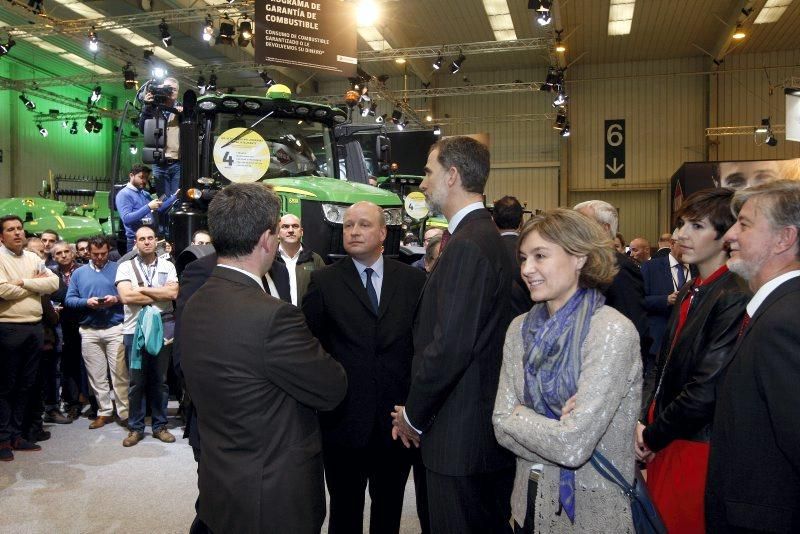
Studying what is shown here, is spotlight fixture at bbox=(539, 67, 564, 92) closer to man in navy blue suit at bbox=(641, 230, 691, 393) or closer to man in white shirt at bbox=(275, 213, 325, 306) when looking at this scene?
man in navy blue suit at bbox=(641, 230, 691, 393)

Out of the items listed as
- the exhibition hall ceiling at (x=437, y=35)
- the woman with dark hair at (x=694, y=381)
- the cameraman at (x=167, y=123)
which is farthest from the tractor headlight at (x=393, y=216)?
the exhibition hall ceiling at (x=437, y=35)

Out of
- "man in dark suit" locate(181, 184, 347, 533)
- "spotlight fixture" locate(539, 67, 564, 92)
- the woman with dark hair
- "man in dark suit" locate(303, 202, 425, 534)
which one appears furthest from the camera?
"spotlight fixture" locate(539, 67, 564, 92)

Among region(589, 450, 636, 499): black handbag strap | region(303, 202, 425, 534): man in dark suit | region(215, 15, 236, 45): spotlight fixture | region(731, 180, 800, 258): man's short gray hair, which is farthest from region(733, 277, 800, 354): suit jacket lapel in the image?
region(215, 15, 236, 45): spotlight fixture

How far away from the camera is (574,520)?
6.02 feet

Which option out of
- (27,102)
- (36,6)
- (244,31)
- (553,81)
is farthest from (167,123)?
(27,102)

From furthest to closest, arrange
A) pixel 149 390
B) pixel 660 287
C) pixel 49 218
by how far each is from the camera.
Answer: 1. pixel 49 218
2. pixel 149 390
3. pixel 660 287

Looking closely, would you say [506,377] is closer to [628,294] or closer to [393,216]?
[628,294]

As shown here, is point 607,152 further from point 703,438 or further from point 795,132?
point 703,438

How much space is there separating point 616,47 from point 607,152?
312cm

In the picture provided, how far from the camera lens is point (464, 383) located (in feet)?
7.09

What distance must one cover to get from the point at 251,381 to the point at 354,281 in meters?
0.98

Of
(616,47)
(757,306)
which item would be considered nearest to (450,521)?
(757,306)

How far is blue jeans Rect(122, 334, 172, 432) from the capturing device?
5371 mm

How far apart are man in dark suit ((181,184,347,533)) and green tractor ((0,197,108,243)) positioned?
986cm
